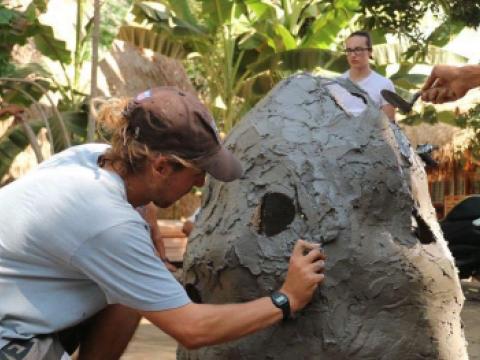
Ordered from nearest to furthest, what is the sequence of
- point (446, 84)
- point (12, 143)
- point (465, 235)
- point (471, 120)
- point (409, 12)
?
point (446, 84) < point (409, 12) < point (465, 235) < point (12, 143) < point (471, 120)

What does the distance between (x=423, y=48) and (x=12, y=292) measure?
8353 millimetres

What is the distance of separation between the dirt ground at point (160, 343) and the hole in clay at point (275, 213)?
2.48 metres

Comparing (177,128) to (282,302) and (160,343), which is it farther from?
(160,343)

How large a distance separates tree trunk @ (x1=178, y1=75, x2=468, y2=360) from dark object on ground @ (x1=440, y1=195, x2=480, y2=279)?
16.9 feet

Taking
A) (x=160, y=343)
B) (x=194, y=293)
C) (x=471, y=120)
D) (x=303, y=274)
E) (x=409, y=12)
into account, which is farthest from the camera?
(x=471, y=120)

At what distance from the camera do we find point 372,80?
5.80 meters

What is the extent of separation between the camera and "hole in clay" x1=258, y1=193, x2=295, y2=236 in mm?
3748

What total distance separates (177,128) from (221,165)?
212mm

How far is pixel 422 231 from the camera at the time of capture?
157 inches

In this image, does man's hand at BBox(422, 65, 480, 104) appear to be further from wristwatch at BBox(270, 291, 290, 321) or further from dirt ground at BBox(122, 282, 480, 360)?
dirt ground at BBox(122, 282, 480, 360)

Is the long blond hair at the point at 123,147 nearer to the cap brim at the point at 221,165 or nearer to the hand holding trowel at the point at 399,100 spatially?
the cap brim at the point at 221,165

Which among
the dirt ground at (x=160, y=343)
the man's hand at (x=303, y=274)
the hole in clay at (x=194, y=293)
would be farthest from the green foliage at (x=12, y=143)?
the man's hand at (x=303, y=274)

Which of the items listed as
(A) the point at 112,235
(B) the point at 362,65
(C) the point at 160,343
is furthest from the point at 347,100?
(C) the point at 160,343

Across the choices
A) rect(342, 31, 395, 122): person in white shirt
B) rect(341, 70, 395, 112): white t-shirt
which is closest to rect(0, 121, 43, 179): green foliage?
rect(342, 31, 395, 122): person in white shirt
